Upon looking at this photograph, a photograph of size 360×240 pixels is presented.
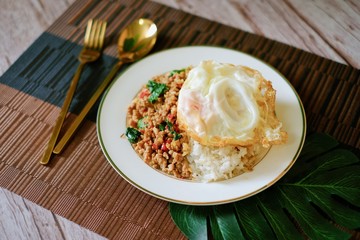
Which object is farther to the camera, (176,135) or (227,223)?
(176,135)

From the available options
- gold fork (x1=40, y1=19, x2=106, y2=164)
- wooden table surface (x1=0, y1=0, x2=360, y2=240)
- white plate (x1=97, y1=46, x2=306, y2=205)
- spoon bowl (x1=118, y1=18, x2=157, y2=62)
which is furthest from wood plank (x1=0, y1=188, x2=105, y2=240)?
spoon bowl (x1=118, y1=18, x2=157, y2=62)

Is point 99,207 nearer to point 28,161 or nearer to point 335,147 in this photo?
point 28,161

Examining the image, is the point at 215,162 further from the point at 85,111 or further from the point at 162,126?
the point at 85,111

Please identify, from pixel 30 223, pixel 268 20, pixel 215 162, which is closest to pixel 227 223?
pixel 215 162

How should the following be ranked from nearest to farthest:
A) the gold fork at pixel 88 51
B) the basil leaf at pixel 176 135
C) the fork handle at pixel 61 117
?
the basil leaf at pixel 176 135 < the fork handle at pixel 61 117 < the gold fork at pixel 88 51

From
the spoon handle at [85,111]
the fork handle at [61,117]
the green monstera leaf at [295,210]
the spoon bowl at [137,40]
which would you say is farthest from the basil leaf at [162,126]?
the spoon bowl at [137,40]

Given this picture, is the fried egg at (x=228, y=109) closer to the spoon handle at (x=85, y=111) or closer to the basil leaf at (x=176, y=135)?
the basil leaf at (x=176, y=135)
